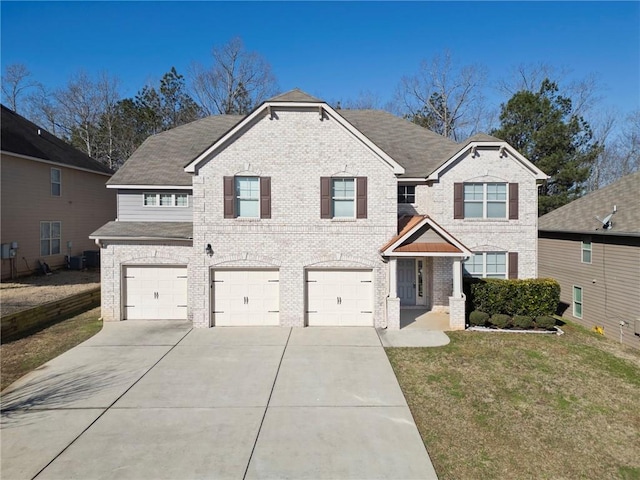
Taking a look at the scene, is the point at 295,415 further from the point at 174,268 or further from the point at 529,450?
the point at 174,268

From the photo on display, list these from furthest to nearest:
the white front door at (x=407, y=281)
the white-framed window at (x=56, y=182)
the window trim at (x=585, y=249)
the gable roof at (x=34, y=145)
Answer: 1. the white-framed window at (x=56, y=182)
2. the gable roof at (x=34, y=145)
3. the window trim at (x=585, y=249)
4. the white front door at (x=407, y=281)

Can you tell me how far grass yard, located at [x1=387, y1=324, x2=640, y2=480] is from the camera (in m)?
6.21

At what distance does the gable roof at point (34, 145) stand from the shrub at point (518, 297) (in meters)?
23.6

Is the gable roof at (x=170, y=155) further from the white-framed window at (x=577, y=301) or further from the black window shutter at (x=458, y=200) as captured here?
the white-framed window at (x=577, y=301)

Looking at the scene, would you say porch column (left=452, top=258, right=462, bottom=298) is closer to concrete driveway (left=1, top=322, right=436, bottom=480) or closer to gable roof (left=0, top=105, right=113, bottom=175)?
concrete driveway (left=1, top=322, right=436, bottom=480)

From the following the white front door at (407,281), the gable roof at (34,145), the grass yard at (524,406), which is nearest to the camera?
the grass yard at (524,406)

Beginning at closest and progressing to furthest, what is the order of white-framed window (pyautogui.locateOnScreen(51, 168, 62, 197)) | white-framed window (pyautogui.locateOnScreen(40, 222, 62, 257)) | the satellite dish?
1. the satellite dish
2. white-framed window (pyautogui.locateOnScreen(40, 222, 62, 257))
3. white-framed window (pyautogui.locateOnScreen(51, 168, 62, 197))

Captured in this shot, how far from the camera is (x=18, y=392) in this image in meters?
8.49

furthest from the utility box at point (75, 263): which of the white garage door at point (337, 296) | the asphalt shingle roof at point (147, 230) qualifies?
the white garage door at point (337, 296)

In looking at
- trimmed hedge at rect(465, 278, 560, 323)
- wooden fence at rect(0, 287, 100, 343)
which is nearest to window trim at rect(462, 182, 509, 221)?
trimmed hedge at rect(465, 278, 560, 323)

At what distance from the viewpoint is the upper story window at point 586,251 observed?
16.2 m

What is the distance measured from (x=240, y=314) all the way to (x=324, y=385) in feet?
18.5

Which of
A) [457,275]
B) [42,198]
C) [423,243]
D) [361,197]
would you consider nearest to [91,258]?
[42,198]

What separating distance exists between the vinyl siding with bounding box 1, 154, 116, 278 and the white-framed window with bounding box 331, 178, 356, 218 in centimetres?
1776
